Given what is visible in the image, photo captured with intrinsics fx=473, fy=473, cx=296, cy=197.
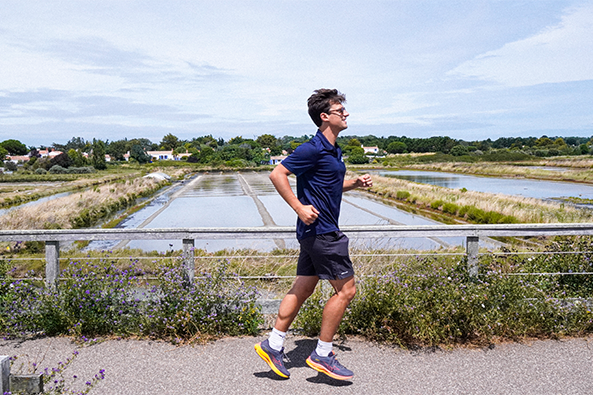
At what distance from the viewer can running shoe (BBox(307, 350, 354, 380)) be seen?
10.3 ft

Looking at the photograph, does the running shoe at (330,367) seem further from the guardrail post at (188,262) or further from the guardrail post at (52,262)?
the guardrail post at (52,262)

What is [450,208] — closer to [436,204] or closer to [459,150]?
[436,204]

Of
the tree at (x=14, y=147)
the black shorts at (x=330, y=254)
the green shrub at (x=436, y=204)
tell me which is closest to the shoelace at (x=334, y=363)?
the black shorts at (x=330, y=254)

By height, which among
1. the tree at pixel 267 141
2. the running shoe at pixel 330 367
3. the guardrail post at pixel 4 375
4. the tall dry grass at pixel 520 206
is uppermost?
the tree at pixel 267 141

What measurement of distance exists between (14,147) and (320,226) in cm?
18047

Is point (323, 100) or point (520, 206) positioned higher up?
point (323, 100)

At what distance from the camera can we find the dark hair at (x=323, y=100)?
3.30 metres

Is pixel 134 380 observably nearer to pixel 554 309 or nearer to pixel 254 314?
pixel 254 314

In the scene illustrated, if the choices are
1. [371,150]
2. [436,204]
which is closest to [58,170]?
[436,204]

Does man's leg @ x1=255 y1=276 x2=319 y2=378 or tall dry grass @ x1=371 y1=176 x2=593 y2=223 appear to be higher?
man's leg @ x1=255 y1=276 x2=319 y2=378

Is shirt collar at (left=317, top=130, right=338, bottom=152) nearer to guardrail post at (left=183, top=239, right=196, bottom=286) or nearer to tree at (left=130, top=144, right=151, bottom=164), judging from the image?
guardrail post at (left=183, top=239, right=196, bottom=286)

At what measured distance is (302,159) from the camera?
314 centimetres

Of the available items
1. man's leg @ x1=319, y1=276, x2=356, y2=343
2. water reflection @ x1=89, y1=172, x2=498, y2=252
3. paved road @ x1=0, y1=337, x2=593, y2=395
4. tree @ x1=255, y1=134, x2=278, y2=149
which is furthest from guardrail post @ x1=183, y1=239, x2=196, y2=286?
tree @ x1=255, y1=134, x2=278, y2=149

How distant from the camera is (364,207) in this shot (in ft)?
80.3
